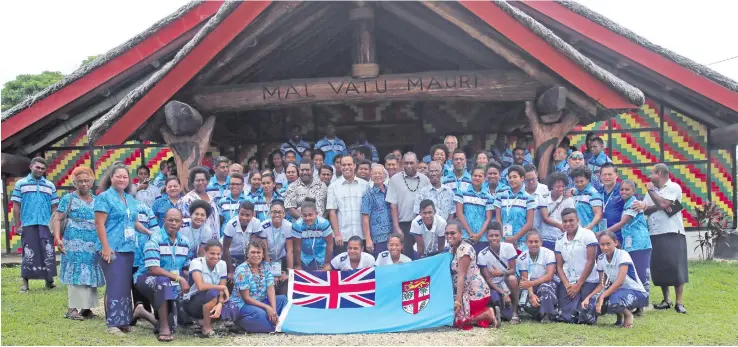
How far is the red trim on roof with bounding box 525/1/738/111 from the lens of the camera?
10.3 m

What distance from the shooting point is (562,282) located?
6398mm

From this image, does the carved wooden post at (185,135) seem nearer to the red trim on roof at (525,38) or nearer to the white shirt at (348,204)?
the white shirt at (348,204)

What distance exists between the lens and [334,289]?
6449mm

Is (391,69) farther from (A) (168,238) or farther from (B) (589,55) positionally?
(A) (168,238)

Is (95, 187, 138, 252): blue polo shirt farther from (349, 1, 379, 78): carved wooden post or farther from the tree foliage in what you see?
the tree foliage

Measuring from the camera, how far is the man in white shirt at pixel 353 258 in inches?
254

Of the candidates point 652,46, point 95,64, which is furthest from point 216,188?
point 652,46

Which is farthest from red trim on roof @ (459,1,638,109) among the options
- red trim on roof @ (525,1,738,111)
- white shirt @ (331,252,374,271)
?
red trim on roof @ (525,1,738,111)

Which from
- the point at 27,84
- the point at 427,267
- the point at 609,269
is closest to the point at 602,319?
the point at 609,269

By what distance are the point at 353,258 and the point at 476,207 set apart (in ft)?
4.52

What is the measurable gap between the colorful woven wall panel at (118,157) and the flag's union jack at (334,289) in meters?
6.64

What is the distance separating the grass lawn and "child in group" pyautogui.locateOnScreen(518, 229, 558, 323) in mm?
180

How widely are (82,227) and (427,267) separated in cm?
328

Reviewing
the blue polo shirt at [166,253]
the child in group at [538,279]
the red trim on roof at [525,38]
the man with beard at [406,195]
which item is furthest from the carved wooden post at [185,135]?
the child in group at [538,279]
